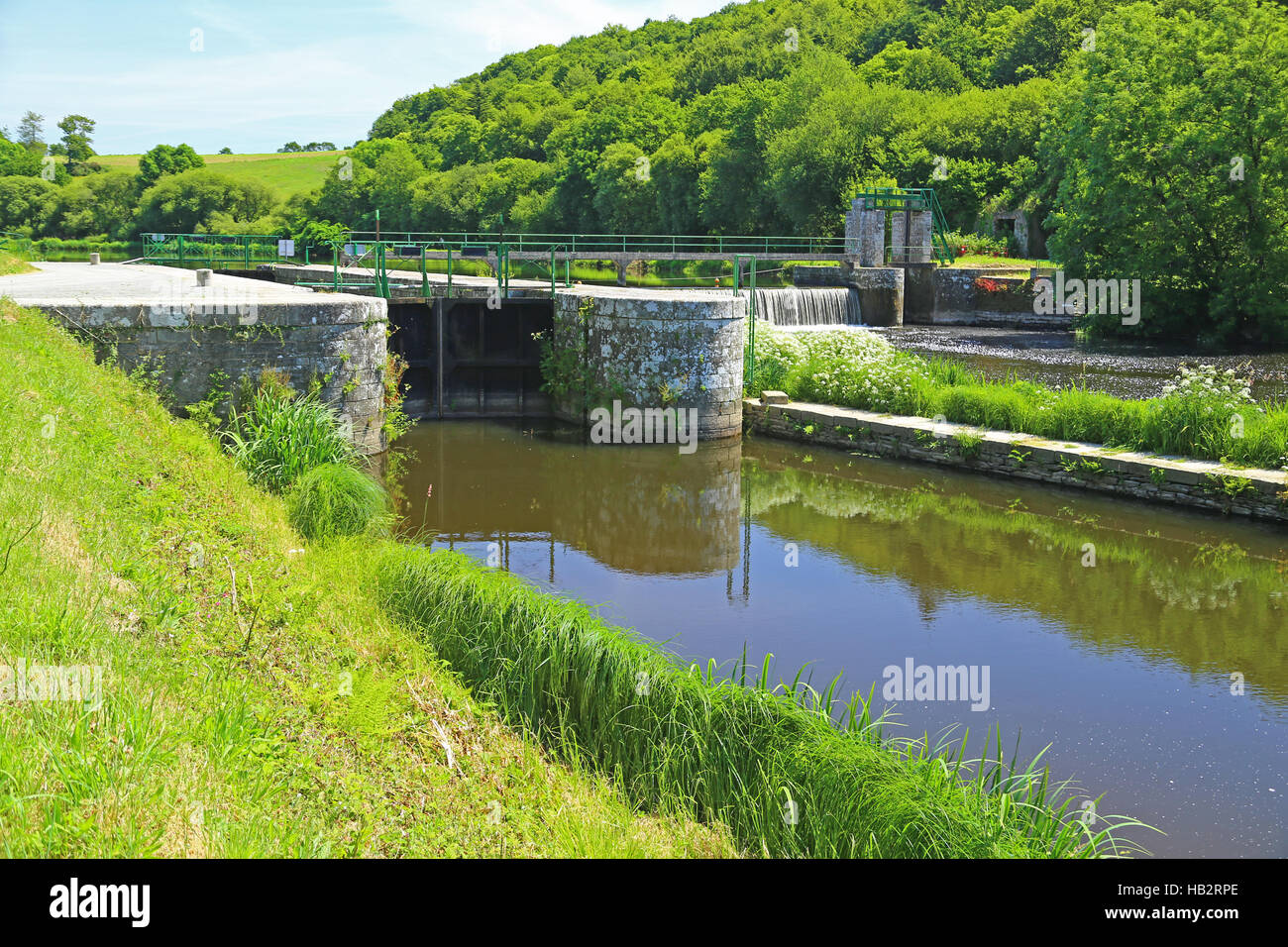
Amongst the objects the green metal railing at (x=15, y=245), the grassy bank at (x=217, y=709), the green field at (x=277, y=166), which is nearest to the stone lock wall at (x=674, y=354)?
the grassy bank at (x=217, y=709)

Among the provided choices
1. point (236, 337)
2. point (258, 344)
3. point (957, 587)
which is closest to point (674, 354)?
point (258, 344)

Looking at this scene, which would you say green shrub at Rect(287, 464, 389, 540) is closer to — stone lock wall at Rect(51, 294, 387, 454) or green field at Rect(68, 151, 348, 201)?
stone lock wall at Rect(51, 294, 387, 454)

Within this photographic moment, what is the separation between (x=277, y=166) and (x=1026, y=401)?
309 ft

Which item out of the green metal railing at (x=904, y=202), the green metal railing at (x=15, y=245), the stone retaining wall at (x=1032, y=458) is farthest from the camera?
the green metal railing at (x=904, y=202)

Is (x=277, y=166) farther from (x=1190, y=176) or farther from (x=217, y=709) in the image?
(x=217, y=709)

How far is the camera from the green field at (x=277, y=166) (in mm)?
86750

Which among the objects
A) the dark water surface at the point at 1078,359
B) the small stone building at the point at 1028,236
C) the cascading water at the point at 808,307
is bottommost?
the dark water surface at the point at 1078,359

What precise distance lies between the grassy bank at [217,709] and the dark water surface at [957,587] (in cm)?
237

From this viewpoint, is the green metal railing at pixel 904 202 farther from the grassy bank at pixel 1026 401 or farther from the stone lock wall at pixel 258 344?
the stone lock wall at pixel 258 344

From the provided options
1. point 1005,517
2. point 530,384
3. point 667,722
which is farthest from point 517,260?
point 667,722

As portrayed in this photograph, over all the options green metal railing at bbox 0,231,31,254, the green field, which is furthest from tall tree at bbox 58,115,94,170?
green metal railing at bbox 0,231,31,254

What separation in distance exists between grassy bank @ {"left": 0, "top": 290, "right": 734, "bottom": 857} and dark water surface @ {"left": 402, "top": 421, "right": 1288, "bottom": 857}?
2369 mm
